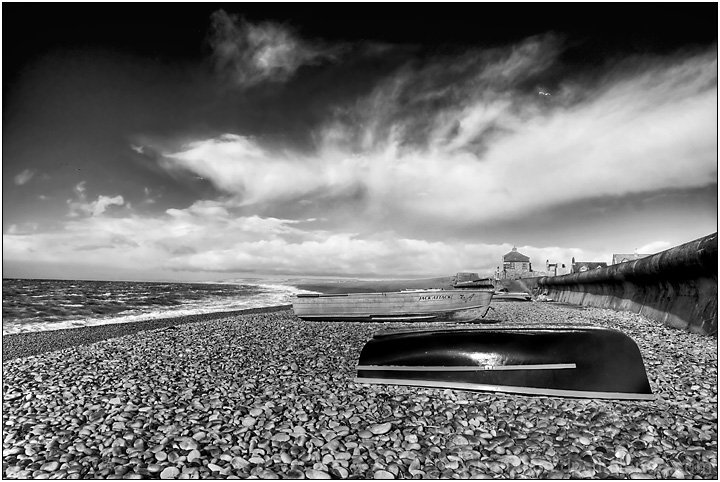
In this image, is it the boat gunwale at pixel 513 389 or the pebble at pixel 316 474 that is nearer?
the pebble at pixel 316 474

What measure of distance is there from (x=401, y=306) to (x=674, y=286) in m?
9.86

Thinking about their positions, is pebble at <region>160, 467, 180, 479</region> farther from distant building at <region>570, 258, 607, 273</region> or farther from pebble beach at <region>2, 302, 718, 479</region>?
distant building at <region>570, 258, 607, 273</region>

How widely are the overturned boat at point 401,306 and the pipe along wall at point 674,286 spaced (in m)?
6.22

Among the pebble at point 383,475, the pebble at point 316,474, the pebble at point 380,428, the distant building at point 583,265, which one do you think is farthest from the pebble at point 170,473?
the distant building at point 583,265

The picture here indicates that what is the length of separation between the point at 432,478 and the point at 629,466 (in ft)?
7.49

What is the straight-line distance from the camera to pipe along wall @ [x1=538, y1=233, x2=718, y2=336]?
35.4 ft

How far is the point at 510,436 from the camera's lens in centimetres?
509

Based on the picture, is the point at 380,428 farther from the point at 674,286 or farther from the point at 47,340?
the point at 47,340

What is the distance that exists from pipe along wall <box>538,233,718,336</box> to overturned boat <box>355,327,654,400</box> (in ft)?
21.6

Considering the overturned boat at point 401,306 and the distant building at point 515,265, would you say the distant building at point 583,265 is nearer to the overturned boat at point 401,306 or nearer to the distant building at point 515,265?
the distant building at point 515,265

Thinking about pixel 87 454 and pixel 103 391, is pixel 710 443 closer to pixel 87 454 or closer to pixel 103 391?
pixel 87 454

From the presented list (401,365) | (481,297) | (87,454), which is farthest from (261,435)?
(481,297)

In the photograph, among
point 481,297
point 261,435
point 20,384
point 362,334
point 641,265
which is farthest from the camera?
point 481,297

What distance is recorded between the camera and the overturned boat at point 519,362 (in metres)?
6.38
